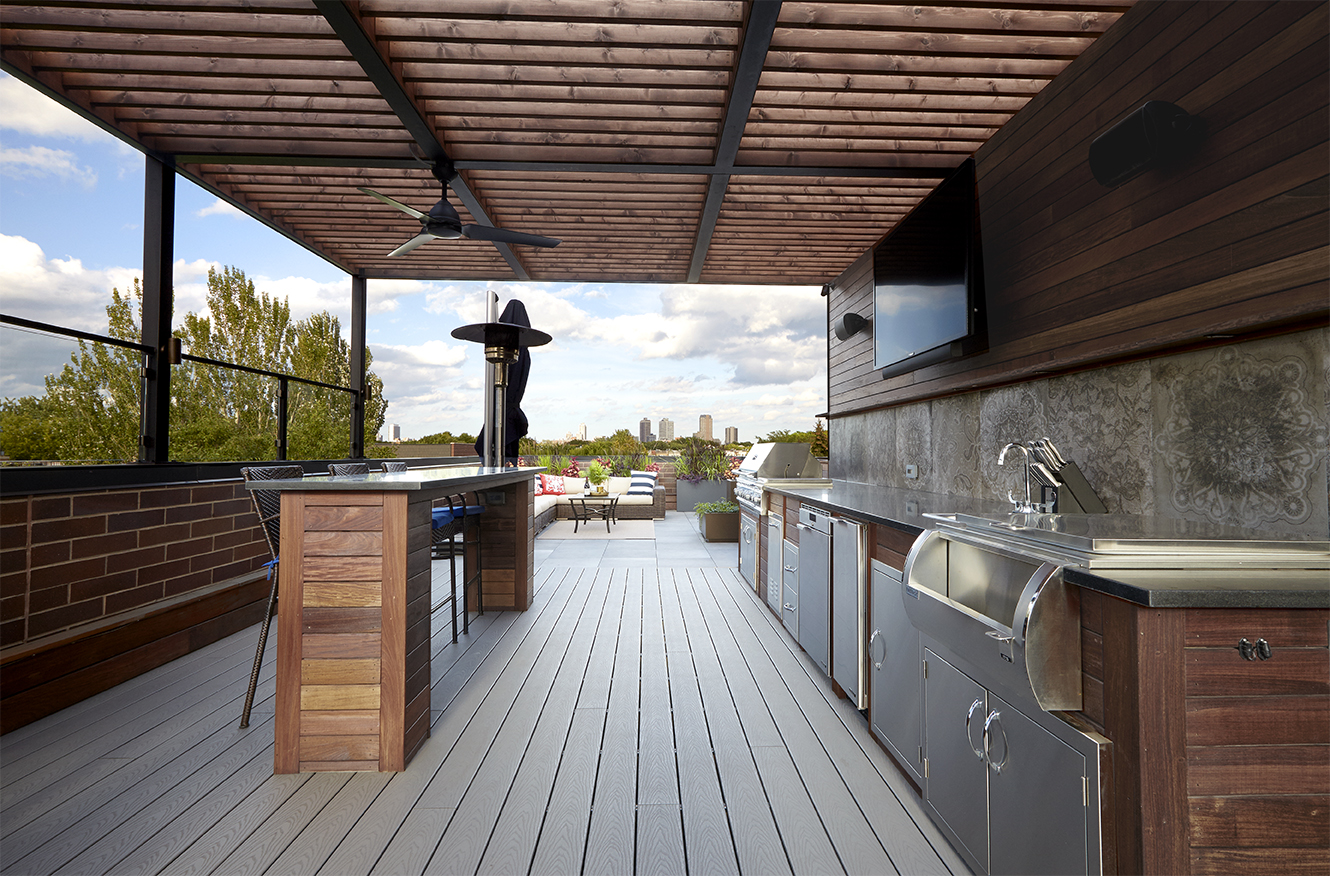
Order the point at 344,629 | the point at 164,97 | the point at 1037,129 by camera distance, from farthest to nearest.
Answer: the point at 164,97, the point at 1037,129, the point at 344,629

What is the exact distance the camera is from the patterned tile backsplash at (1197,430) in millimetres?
1341

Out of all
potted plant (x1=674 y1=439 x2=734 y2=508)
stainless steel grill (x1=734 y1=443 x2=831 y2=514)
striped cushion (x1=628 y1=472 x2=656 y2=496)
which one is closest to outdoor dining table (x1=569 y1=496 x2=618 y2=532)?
striped cushion (x1=628 y1=472 x2=656 y2=496)

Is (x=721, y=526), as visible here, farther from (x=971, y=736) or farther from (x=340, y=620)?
(x=971, y=736)

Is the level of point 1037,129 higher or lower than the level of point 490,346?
higher

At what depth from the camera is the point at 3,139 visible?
482 centimetres

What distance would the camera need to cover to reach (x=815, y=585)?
2.75m

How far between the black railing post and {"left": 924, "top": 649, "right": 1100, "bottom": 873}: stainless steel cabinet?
4798 mm

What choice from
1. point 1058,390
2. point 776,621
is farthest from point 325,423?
point 1058,390

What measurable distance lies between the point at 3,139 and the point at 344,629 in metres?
6.24

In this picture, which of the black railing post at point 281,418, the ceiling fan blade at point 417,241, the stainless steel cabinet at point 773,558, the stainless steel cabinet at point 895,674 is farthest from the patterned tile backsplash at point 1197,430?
the black railing post at point 281,418

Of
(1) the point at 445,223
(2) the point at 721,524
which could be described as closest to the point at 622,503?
(2) the point at 721,524

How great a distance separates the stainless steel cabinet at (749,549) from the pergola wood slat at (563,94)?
2381mm

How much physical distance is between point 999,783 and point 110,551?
3.71 meters

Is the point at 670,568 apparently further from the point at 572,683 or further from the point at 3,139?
the point at 3,139
